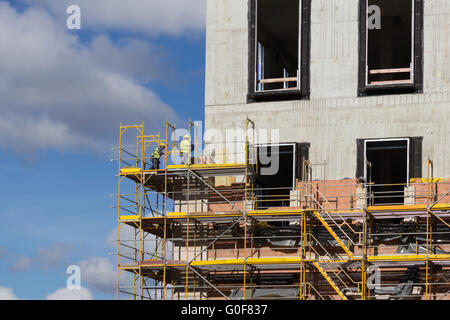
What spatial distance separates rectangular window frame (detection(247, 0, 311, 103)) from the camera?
182 feet

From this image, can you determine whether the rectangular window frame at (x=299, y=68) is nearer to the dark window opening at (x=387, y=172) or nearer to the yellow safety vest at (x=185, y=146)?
the yellow safety vest at (x=185, y=146)

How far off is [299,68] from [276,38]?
851cm

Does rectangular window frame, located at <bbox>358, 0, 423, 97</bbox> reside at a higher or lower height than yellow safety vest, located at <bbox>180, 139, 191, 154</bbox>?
higher

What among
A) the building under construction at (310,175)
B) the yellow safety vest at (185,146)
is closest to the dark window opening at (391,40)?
the building under construction at (310,175)

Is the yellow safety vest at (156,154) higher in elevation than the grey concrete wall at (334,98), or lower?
lower

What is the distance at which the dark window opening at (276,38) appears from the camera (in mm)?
59906

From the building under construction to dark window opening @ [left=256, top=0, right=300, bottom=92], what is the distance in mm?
2332

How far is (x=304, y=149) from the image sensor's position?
54.6 meters

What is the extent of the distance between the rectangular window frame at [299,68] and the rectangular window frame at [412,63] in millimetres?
2472

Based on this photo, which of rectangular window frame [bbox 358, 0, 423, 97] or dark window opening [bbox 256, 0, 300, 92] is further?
dark window opening [bbox 256, 0, 300, 92]

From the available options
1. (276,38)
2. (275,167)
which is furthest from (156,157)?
(276,38)

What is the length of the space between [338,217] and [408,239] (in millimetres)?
3140

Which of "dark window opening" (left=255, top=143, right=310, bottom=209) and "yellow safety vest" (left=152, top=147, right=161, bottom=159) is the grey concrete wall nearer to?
"dark window opening" (left=255, top=143, right=310, bottom=209)

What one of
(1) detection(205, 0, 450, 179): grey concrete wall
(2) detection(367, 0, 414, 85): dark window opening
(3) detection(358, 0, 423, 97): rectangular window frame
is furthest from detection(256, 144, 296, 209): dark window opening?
(2) detection(367, 0, 414, 85): dark window opening
